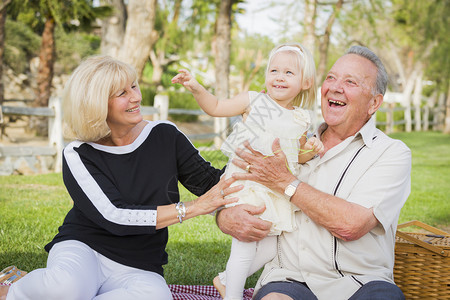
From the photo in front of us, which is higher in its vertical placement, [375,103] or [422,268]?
[375,103]

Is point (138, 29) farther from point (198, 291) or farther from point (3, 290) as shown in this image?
point (3, 290)

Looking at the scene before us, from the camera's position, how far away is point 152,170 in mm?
2811

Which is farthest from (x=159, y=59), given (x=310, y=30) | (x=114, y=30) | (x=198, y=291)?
(x=198, y=291)

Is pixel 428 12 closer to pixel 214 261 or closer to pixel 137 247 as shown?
pixel 214 261

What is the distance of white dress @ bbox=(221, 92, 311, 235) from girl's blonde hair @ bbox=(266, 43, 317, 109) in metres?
0.09

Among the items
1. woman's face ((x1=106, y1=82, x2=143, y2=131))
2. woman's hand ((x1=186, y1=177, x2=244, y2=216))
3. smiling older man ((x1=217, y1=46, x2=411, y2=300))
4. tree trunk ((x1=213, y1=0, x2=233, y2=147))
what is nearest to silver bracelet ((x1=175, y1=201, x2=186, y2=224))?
woman's hand ((x1=186, y1=177, x2=244, y2=216))

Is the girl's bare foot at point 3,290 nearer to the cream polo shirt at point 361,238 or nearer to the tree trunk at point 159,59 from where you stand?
the cream polo shirt at point 361,238

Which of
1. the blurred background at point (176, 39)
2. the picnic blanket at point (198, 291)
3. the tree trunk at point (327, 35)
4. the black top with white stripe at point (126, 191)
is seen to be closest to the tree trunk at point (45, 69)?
the blurred background at point (176, 39)

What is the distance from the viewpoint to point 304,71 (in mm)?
2803

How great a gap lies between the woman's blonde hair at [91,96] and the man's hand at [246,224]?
79cm

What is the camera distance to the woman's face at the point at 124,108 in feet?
8.84

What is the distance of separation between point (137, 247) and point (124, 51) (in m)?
7.74

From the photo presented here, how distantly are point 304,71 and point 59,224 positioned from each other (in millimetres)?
3499

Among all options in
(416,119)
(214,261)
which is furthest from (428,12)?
(214,261)
